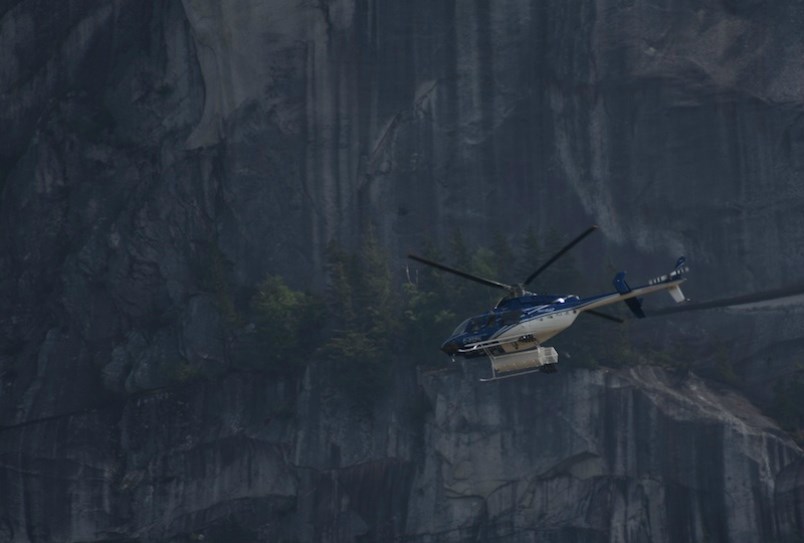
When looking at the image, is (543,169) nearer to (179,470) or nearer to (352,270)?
(352,270)

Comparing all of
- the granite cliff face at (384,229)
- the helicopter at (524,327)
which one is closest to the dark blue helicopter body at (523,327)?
the helicopter at (524,327)

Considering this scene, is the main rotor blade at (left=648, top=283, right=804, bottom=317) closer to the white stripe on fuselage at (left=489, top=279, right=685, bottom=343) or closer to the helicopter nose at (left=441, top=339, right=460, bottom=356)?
the white stripe on fuselage at (left=489, top=279, right=685, bottom=343)

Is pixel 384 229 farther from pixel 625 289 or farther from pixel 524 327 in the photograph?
pixel 625 289

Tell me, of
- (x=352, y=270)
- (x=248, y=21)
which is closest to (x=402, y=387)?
(x=352, y=270)

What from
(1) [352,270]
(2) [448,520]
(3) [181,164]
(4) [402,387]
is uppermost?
(3) [181,164]

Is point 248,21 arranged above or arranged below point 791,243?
above

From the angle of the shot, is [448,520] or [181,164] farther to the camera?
[181,164]

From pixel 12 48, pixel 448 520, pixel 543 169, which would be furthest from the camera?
pixel 12 48
